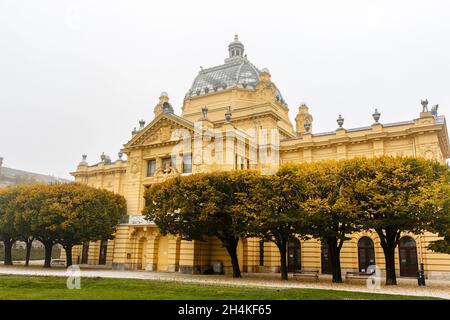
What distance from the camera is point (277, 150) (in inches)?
1738

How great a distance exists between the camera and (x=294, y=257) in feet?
135

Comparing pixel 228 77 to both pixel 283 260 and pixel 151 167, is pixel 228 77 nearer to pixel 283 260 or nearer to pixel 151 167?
pixel 151 167

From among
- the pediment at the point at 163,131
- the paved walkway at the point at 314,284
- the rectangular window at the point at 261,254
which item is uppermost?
the pediment at the point at 163,131

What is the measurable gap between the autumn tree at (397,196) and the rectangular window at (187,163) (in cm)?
1806

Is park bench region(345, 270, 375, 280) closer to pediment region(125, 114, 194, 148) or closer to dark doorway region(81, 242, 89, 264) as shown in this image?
pediment region(125, 114, 194, 148)

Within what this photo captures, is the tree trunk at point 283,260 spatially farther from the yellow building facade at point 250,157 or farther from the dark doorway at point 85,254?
the dark doorway at point 85,254

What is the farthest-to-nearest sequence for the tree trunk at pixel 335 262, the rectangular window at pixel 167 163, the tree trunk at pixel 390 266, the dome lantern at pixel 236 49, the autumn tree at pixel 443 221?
the dome lantern at pixel 236 49 < the rectangular window at pixel 167 163 < the tree trunk at pixel 335 262 < the tree trunk at pixel 390 266 < the autumn tree at pixel 443 221

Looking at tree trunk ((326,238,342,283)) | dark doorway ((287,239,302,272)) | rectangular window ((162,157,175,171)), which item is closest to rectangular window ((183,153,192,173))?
rectangular window ((162,157,175,171))

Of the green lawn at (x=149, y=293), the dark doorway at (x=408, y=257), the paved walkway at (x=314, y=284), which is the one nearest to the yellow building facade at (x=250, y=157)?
the dark doorway at (x=408, y=257)

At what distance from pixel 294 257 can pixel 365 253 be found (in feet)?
22.7

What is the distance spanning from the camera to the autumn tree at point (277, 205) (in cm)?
2969

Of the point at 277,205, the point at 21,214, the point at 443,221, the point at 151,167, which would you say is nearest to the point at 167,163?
the point at 151,167
